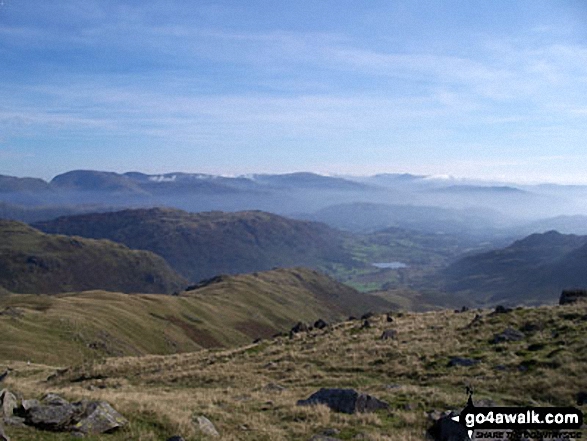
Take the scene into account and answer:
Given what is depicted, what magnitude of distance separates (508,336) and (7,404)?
31.0m

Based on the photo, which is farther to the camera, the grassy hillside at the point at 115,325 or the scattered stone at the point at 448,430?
the grassy hillside at the point at 115,325

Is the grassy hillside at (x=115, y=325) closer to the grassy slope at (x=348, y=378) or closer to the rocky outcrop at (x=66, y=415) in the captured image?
the grassy slope at (x=348, y=378)

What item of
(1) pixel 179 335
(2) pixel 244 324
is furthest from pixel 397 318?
(2) pixel 244 324

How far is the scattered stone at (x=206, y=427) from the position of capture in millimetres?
14570

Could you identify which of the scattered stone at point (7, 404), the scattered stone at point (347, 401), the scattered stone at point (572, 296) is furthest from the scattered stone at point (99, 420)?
the scattered stone at point (572, 296)

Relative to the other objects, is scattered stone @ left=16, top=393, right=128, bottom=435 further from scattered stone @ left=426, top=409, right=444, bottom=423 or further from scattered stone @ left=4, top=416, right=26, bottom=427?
scattered stone @ left=426, top=409, right=444, bottom=423

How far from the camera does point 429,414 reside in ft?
55.1

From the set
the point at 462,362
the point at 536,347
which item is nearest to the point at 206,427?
the point at 462,362

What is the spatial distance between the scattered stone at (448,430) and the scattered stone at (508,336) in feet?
61.8

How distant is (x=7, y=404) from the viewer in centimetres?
1494

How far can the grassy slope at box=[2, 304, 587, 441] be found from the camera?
1587cm

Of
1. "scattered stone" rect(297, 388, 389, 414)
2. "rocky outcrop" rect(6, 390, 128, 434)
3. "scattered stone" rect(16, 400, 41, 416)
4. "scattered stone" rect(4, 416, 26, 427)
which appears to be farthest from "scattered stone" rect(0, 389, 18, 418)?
"scattered stone" rect(297, 388, 389, 414)

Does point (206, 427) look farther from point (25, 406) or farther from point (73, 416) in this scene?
point (25, 406)

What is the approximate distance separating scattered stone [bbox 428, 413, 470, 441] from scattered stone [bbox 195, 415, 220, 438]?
7.48m
